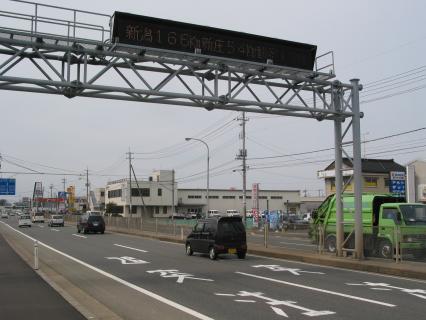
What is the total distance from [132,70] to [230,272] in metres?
7.07

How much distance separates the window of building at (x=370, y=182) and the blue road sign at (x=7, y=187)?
138 feet

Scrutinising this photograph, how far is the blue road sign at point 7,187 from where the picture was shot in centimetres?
6562

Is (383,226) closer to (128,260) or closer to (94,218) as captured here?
(128,260)

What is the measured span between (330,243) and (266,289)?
10421 millimetres

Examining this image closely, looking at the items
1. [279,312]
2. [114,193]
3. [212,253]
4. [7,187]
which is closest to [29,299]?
[279,312]

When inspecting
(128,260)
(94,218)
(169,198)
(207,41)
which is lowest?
(128,260)

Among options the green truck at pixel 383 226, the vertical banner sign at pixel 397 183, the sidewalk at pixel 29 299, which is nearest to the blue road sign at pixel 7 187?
the vertical banner sign at pixel 397 183

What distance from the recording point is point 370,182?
61688 millimetres

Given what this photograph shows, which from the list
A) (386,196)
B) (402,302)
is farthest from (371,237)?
(402,302)

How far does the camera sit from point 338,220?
808 inches

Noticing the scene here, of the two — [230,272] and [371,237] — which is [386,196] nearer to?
[371,237]

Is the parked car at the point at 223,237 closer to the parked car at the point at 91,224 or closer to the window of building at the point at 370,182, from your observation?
the parked car at the point at 91,224

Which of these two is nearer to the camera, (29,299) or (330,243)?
(29,299)

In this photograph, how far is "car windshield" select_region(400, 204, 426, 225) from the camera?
64.9 ft
